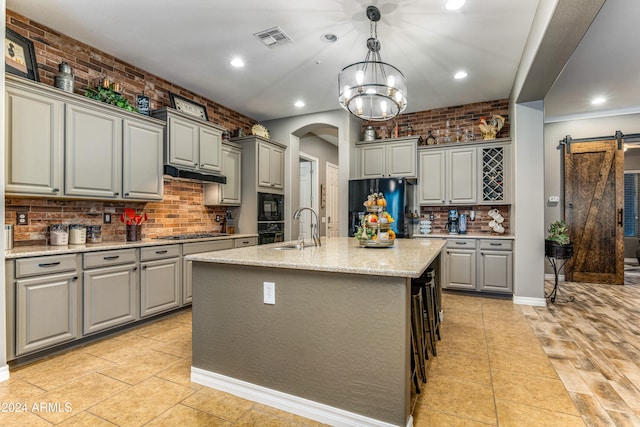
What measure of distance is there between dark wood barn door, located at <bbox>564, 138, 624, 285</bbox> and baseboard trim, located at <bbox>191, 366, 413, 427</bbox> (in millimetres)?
5393

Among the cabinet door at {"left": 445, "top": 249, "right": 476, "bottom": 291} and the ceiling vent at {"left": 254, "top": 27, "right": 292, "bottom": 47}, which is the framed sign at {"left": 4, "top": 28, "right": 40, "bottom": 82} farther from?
the cabinet door at {"left": 445, "top": 249, "right": 476, "bottom": 291}

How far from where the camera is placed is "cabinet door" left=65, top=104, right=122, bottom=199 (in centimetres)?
294

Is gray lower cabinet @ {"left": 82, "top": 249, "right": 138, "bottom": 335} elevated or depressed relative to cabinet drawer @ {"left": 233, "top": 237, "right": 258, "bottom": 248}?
depressed

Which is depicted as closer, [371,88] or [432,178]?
[371,88]

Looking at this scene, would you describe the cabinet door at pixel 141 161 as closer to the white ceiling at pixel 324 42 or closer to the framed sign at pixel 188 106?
the framed sign at pixel 188 106

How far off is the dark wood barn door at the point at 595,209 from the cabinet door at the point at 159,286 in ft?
19.9

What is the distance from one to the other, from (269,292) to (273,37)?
97.4 inches

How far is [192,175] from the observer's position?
13.4ft

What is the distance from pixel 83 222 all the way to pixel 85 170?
59 cm

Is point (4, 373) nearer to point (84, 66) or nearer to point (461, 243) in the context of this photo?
point (84, 66)

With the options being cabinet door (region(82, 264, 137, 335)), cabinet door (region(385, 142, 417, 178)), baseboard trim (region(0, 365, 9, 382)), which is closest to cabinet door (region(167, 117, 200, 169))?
cabinet door (region(82, 264, 137, 335))

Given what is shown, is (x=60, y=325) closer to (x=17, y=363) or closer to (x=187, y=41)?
(x=17, y=363)

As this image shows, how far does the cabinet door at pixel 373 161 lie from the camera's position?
208 inches

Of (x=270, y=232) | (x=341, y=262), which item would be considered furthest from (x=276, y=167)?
(x=341, y=262)
